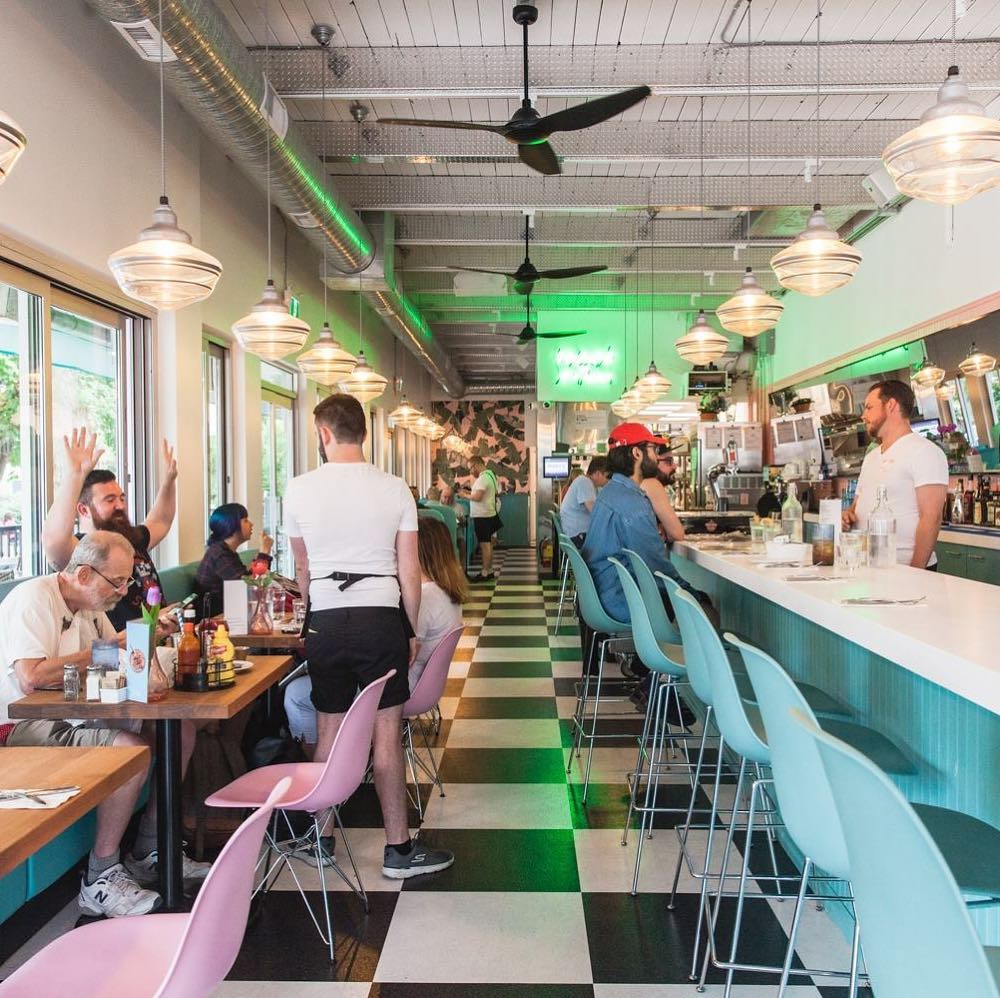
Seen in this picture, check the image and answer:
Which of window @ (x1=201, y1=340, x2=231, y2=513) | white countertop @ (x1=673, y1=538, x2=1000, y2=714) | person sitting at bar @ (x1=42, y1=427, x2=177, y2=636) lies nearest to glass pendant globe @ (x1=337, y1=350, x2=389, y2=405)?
window @ (x1=201, y1=340, x2=231, y2=513)

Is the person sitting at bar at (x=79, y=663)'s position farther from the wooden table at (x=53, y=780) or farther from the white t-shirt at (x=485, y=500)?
the white t-shirt at (x=485, y=500)

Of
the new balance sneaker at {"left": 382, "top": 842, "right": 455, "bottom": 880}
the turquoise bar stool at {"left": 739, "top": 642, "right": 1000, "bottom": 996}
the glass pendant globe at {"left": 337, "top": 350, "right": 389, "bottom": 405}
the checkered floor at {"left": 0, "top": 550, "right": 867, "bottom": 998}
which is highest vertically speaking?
the glass pendant globe at {"left": 337, "top": 350, "right": 389, "bottom": 405}

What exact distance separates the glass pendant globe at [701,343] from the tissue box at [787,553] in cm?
326

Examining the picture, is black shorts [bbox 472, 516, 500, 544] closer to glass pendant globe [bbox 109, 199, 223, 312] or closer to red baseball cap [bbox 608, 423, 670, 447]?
red baseball cap [bbox 608, 423, 670, 447]

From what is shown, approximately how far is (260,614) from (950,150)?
3.33 m

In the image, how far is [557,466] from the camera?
42.1ft

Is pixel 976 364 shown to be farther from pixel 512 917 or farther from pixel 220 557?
pixel 512 917

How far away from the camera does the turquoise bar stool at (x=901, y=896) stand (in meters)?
0.98

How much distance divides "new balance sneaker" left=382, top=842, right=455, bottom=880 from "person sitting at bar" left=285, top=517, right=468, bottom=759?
66 centimetres

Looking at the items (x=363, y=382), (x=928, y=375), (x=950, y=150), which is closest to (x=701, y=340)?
(x=928, y=375)

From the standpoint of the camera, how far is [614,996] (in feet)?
7.65

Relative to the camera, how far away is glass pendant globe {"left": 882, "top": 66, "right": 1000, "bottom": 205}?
124 inches

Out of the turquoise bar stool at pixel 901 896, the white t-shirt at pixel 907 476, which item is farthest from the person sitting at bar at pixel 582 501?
the turquoise bar stool at pixel 901 896

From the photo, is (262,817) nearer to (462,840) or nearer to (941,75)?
(462,840)
